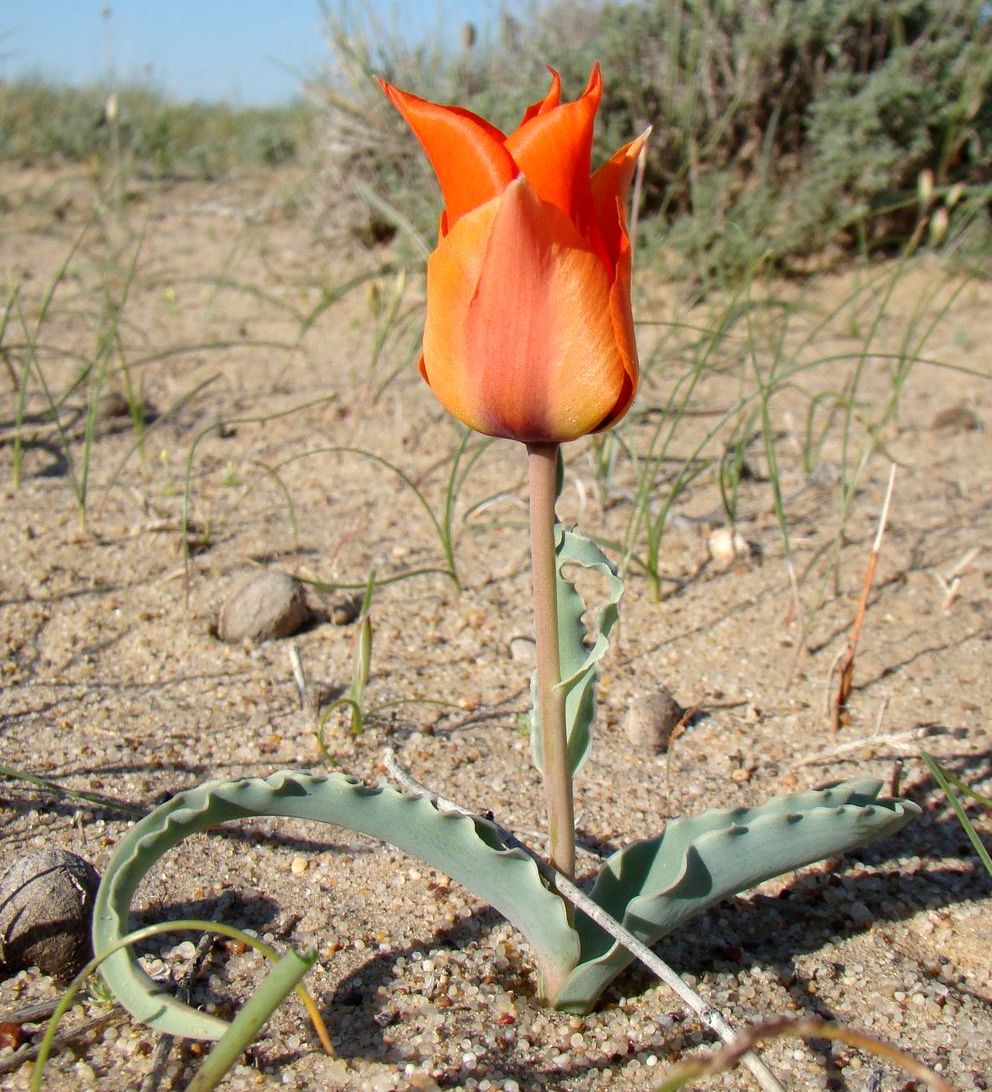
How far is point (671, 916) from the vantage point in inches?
42.5

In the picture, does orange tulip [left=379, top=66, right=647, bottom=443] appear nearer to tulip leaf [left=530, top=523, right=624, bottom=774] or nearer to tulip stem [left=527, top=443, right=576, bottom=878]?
tulip stem [left=527, top=443, right=576, bottom=878]

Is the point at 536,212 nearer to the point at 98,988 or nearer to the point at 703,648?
the point at 98,988

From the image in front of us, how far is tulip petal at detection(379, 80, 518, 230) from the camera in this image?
0.85 m

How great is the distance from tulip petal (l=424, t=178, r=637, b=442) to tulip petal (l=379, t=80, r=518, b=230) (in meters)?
0.02

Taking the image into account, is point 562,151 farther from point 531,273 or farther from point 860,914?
point 860,914

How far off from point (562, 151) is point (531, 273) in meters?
0.10

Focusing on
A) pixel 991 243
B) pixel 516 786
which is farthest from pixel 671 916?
pixel 991 243

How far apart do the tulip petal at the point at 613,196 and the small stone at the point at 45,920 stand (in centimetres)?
90

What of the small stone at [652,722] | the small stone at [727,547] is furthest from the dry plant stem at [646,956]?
the small stone at [727,547]

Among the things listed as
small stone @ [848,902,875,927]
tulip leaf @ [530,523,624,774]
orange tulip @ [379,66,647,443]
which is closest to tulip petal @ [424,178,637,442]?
orange tulip @ [379,66,647,443]

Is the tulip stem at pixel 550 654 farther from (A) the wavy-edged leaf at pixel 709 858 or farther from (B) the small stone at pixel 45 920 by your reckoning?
(B) the small stone at pixel 45 920

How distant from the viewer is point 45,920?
1.19 meters

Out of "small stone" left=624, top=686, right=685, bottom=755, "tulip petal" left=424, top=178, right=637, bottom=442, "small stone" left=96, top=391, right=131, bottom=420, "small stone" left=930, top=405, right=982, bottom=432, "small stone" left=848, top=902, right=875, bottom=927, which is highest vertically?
"tulip petal" left=424, top=178, right=637, bottom=442

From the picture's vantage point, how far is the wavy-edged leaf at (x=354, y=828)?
0.98m
